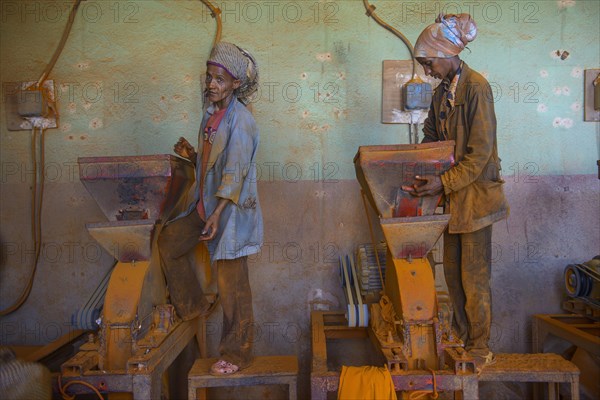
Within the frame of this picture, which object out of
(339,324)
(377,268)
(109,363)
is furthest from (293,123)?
(109,363)

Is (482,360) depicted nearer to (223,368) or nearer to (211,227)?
(223,368)

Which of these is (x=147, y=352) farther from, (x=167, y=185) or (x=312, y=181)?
(x=312, y=181)

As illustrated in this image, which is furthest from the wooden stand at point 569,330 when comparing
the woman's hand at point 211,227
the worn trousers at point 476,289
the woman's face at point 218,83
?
the woman's face at point 218,83

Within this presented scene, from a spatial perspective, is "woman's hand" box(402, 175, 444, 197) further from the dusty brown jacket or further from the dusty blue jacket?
the dusty blue jacket

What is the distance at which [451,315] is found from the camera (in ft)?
8.32

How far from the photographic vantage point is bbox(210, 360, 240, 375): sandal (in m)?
2.33

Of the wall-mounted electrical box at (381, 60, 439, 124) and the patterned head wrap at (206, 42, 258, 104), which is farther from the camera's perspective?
the wall-mounted electrical box at (381, 60, 439, 124)

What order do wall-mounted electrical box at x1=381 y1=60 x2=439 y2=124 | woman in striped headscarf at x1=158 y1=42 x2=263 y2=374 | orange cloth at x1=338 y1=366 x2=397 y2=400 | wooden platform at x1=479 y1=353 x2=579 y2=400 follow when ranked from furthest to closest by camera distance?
wall-mounted electrical box at x1=381 y1=60 x2=439 y2=124, woman in striped headscarf at x1=158 y1=42 x2=263 y2=374, wooden platform at x1=479 y1=353 x2=579 y2=400, orange cloth at x1=338 y1=366 x2=397 y2=400

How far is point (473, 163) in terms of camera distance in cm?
239

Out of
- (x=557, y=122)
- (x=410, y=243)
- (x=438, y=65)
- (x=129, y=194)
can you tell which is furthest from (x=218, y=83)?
(x=557, y=122)

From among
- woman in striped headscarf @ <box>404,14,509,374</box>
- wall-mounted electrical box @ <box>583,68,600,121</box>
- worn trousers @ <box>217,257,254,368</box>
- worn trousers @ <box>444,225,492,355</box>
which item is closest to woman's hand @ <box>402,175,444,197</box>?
woman in striped headscarf @ <box>404,14,509,374</box>

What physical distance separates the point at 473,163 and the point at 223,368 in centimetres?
161

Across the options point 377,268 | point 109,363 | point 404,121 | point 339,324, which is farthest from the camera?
point 404,121

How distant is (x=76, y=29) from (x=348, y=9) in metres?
2.02
